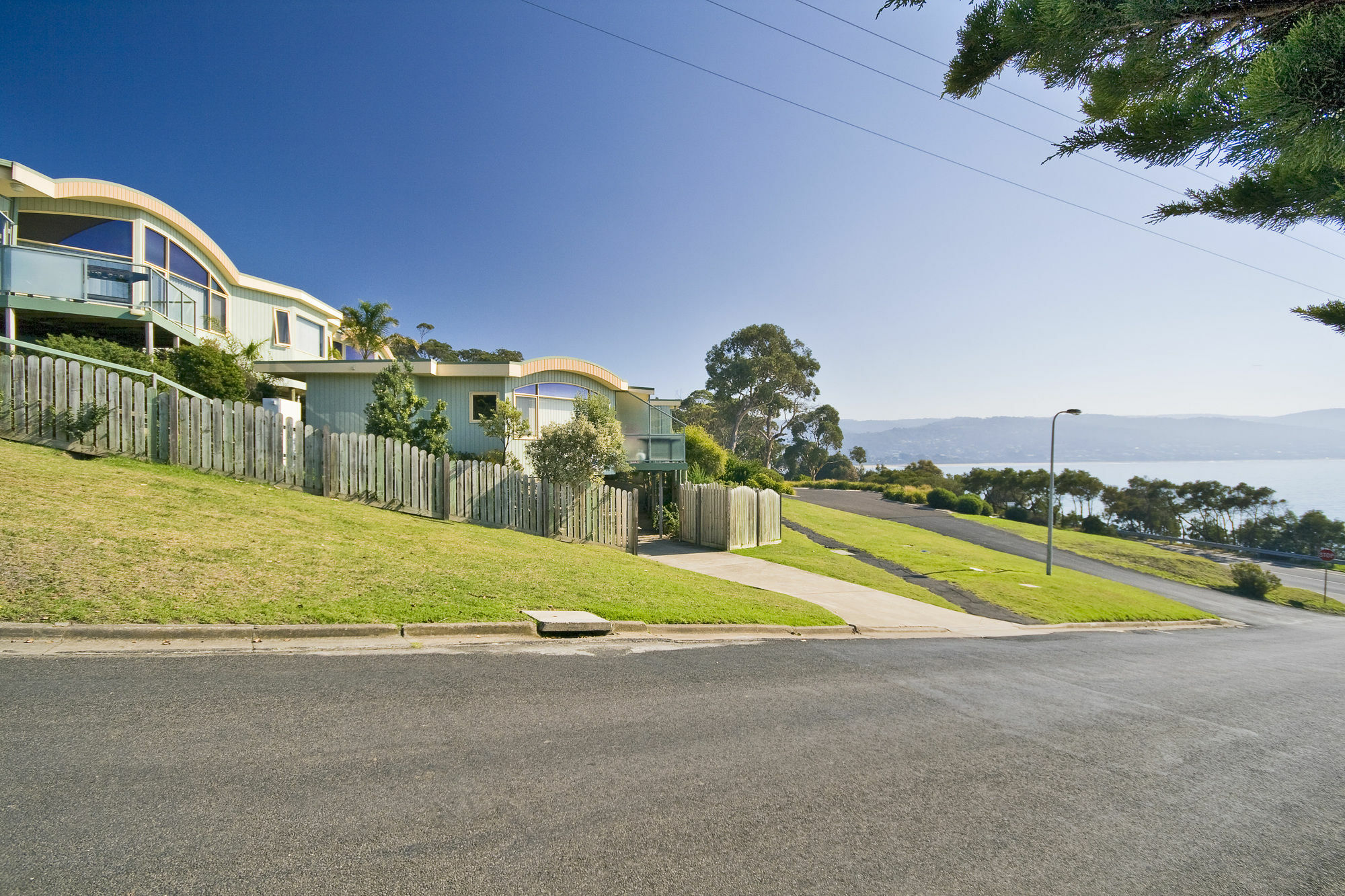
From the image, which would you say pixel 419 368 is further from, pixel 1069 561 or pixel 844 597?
Result: pixel 1069 561

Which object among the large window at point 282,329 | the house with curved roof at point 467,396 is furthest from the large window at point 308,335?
the house with curved roof at point 467,396

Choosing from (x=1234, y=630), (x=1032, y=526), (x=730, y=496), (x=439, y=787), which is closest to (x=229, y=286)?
(x=730, y=496)

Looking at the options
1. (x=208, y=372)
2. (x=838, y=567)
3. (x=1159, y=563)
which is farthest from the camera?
(x=1159, y=563)

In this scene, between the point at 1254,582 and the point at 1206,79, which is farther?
the point at 1254,582

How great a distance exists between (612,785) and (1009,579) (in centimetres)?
1974

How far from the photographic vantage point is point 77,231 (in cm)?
1728

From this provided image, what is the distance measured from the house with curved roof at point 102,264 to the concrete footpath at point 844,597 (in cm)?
1585

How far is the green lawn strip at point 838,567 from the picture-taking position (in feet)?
51.1

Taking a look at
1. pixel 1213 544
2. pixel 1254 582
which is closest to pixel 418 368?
pixel 1254 582

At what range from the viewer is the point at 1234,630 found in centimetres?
1802

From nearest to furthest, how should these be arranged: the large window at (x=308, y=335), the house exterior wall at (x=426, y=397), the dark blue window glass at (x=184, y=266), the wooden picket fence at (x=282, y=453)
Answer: the wooden picket fence at (x=282, y=453) < the dark blue window glass at (x=184, y=266) < the house exterior wall at (x=426, y=397) < the large window at (x=308, y=335)

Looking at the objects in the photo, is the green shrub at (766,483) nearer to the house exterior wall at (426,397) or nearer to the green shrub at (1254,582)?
the house exterior wall at (426,397)

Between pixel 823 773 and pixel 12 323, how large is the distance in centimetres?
2094

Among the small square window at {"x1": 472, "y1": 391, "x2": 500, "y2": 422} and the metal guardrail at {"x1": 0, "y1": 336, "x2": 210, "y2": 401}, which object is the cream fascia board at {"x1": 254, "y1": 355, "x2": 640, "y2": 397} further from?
the metal guardrail at {"x1": 0, "y1": 336, "x2": 210, "y2": 401}
